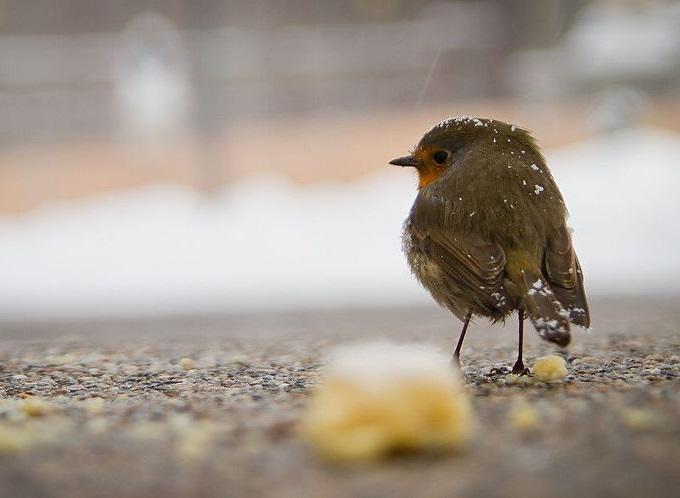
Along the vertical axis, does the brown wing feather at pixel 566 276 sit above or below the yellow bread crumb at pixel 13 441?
above

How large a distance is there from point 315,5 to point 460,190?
8.18m

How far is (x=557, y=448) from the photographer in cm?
206

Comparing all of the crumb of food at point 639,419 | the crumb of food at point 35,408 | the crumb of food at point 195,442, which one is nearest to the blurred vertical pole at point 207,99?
the crumb of food at point 35,408

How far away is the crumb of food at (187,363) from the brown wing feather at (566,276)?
1.29 metres

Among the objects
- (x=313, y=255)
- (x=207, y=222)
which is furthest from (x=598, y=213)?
(x=207, y=222)

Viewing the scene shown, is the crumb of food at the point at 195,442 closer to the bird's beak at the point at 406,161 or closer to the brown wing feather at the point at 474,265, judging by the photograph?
the brown wing feather at the point at 474,265

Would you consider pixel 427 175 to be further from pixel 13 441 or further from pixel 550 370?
pixel 13 441

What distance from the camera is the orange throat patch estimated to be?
3.66 meters

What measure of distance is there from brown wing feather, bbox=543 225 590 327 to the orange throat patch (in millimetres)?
516

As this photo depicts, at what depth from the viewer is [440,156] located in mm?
3682

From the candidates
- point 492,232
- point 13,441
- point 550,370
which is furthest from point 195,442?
point 492,232

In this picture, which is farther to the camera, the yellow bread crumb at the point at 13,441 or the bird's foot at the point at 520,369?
the bird's foot at the point at 520,369

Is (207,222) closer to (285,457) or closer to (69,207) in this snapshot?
(69,207)

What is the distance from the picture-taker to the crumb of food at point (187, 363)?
361 centimetres
